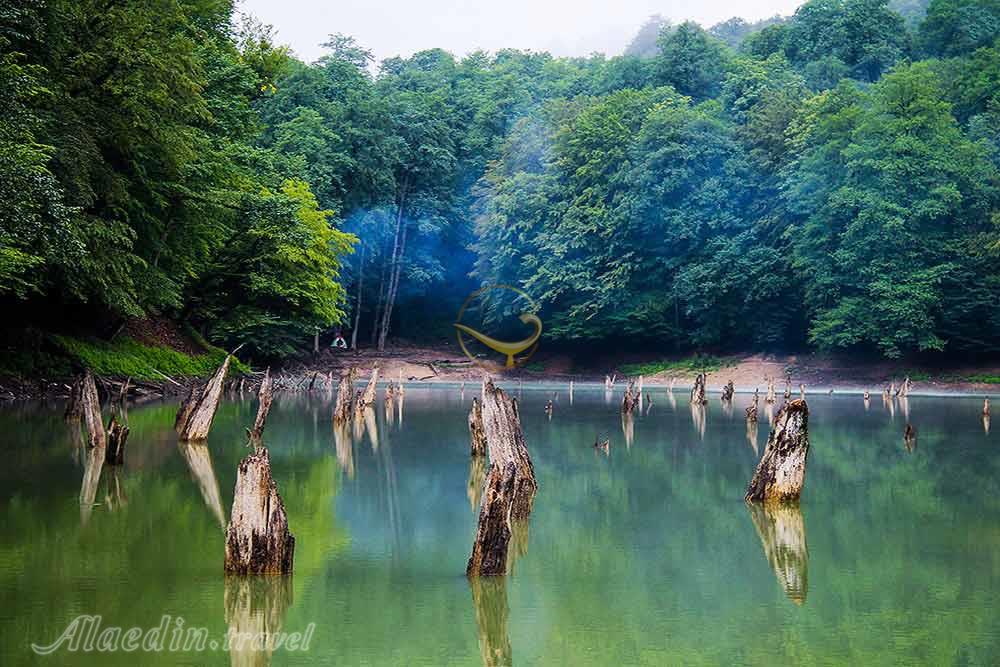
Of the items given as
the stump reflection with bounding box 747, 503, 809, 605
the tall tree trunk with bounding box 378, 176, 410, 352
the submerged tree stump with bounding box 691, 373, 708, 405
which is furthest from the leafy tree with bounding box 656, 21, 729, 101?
the stump reflection with bounding box 747, 503, 809, 605

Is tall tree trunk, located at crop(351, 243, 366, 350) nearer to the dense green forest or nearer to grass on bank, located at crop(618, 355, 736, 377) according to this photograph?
the dense green forest

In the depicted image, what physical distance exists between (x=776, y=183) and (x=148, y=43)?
4247cm

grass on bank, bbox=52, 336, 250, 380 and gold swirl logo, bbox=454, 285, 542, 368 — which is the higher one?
gold swirl logo, bbox=454, 285, 542, 368

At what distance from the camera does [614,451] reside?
24.9 m

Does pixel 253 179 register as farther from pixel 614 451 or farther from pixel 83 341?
pixel 614 451

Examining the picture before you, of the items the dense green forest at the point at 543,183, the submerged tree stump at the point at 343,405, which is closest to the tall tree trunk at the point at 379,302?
the dense green forest at the point at 543,183

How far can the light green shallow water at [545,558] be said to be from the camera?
9430mm

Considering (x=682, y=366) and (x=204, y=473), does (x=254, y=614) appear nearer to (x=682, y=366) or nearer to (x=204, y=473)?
(x=204, y=473)

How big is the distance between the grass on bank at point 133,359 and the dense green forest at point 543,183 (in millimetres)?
1126

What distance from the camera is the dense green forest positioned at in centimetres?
3178

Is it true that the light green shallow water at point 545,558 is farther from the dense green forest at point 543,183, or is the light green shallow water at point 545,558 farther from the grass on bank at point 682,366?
the grass on bank at point 682,366

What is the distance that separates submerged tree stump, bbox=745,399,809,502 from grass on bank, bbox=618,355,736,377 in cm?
4779

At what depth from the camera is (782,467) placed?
16688mm

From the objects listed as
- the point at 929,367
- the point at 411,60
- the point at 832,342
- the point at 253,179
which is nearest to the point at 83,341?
the point at 253,179
